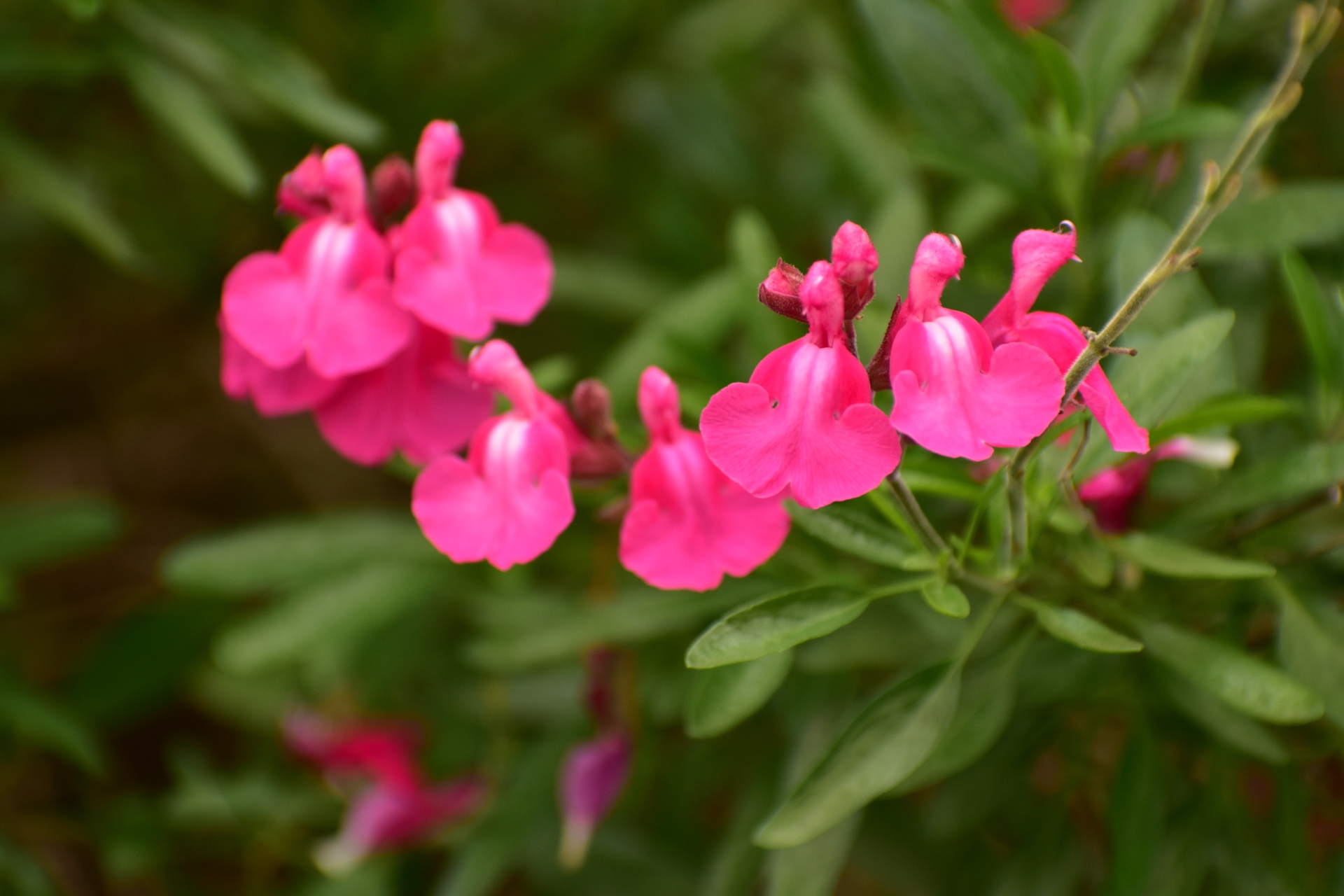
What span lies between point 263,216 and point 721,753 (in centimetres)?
117

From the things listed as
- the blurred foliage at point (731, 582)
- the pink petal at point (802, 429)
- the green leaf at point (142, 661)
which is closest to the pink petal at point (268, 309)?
the blurred foliage at point (731, 582)

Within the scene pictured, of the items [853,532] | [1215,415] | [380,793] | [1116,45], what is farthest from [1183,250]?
[380,793]

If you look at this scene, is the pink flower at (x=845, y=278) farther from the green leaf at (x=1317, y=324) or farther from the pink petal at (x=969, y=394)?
the green leaf at (x=1317, y=324)

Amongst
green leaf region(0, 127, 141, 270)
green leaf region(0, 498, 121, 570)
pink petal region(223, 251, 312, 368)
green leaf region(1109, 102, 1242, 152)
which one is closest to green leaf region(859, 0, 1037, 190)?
green leaf region(1109, 102, 1242, 152)

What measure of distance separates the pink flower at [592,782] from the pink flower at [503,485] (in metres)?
0.47

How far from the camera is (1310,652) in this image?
33.4 inches

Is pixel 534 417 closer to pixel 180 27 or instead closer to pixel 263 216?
pixel 180 27

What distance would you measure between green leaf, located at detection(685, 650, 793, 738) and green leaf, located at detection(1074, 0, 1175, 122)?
66cm

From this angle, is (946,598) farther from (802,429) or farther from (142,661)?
(142,661)

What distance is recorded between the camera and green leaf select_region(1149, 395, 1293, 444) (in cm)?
79

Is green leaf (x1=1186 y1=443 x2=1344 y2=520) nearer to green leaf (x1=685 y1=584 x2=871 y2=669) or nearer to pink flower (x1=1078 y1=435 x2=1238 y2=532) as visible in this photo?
pink flower (x1=1078 y1=435 x2=1238 y2=532)

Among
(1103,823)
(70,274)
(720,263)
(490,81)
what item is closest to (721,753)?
(1103,823)

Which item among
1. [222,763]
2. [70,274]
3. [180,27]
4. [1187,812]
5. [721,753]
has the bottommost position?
[222,763]

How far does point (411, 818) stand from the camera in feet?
4.41
